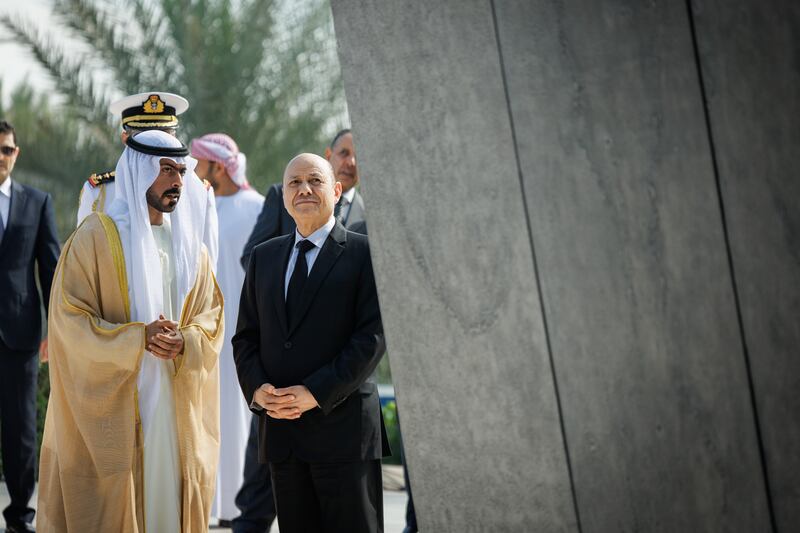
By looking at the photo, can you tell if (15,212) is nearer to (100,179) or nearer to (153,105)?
(100,179)

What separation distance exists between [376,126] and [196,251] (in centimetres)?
229

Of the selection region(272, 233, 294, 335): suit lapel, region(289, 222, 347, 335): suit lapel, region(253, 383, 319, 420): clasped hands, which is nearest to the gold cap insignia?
region(272, 233, 294, 335): suit lapel

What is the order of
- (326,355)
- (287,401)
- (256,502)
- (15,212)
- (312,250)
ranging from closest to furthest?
(287,401), (326,355), (312,250), (256,502), (15,212)

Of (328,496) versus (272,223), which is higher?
(272,223)

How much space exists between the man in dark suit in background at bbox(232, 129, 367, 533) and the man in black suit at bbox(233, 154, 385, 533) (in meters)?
1.05

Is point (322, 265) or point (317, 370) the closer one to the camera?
point (317, 370)

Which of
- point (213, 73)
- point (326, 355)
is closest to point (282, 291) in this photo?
point (326, 355)

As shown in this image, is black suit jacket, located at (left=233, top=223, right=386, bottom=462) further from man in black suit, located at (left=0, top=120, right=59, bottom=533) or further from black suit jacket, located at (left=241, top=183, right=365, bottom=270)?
man in black suit, located at (left=0, top=120, right=59, bottom=533)

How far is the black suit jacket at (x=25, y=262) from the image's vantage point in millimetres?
5918

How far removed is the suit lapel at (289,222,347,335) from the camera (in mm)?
3910

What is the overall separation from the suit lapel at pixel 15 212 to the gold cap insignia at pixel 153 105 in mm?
1197

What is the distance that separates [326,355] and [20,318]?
9.46 ft

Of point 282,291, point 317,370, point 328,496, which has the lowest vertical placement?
point 328,496

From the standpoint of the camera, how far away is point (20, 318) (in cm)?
593
